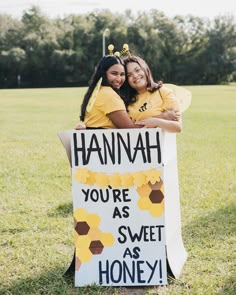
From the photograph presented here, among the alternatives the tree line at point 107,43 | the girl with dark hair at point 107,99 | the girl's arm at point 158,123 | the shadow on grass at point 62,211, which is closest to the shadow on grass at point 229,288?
the girl's arm at point 158,123

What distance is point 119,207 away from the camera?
152 inches

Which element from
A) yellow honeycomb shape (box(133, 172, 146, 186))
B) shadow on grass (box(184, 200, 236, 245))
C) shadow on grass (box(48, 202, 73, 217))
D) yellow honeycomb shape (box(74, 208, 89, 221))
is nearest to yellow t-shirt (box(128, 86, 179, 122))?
yellow honeycomb shape (box(133, 172, 146, 186))

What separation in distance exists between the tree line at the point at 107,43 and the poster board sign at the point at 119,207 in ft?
187

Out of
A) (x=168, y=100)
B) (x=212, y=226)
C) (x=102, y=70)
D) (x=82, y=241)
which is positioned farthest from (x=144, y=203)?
(x=212, y=226)

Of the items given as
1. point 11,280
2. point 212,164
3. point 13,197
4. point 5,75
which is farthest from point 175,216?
point 5,75

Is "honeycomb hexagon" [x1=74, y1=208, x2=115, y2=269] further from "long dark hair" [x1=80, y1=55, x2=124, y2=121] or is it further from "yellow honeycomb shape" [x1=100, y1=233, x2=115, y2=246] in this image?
"long dark hair" [x1=80, y1=55, x2=124, y2=121]

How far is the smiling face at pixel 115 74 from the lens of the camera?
3.78 metres

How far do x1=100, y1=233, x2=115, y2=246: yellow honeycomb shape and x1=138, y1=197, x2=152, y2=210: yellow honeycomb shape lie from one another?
0.30 meters

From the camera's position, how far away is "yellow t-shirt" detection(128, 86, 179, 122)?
390cm

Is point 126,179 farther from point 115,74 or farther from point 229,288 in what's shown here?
point 229,288

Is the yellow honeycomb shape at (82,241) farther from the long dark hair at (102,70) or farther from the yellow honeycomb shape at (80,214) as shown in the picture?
the long dark hair at (102,70)

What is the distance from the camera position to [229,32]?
68375 millimetres

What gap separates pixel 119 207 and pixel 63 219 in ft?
6.15

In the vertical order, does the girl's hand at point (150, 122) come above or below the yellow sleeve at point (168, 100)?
Result: below
